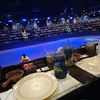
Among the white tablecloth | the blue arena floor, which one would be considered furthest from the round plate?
the blue arena floor

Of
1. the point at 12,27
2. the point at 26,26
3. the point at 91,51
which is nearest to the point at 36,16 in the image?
the point at 26,26

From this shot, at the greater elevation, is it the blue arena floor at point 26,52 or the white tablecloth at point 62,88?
the white tablecloth at point 62,88

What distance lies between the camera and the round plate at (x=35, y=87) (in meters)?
0.81

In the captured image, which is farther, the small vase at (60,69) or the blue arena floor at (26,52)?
the blue arena floor at (26,52)

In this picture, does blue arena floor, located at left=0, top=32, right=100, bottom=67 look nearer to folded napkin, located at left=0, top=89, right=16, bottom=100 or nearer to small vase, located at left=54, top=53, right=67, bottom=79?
small vase, located at left=54, top=53, right=67, bottom=79

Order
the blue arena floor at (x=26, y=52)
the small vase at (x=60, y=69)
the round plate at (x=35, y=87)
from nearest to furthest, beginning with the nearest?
the round plate at (x=35, y=87) → the small vase at (x=60, y=69) → the blue arena floor at (x=26, y=52)

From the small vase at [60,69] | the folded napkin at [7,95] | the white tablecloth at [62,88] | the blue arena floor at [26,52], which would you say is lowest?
the blue arena floor at [26,52]

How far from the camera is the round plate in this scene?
32.1 inches

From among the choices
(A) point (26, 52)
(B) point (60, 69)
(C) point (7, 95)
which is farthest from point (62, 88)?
(A) point (26, 52)

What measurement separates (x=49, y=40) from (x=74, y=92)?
8.63 metres

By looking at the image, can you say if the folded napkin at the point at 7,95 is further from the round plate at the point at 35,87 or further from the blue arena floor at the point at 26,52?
the blue arena floor at the point at 26,52

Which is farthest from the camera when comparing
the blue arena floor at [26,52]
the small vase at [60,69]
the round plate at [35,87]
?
the blue arena floor at [26,52]

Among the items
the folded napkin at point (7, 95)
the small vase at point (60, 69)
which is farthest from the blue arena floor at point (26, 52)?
the folded napkin at point (7, 95)

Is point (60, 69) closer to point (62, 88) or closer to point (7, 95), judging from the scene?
point (62, 88)
